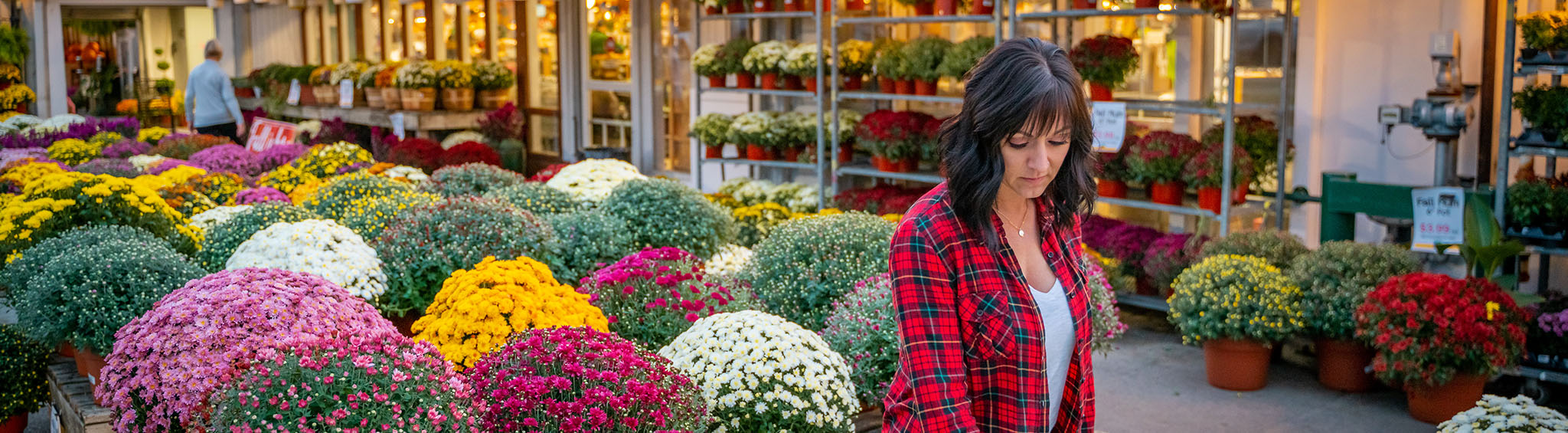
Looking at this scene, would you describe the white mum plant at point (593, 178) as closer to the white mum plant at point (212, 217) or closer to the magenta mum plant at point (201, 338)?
the white mum plant at point (212, 217)

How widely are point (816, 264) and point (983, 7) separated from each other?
3.12 meters

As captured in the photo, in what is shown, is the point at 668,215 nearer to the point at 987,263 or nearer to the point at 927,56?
the point at 927,56

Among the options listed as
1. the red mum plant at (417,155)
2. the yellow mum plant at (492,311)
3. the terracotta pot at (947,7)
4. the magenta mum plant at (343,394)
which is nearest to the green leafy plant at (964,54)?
the terracotta pot at (947,7)

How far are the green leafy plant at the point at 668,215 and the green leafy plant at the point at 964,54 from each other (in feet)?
7.16

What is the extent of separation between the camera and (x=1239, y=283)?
5621 millimetres

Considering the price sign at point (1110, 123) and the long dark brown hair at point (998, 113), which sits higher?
the long dark brown hair at point (998, 113)

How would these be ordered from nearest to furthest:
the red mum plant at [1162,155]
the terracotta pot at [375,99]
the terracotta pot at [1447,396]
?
the terracotta pot at [1447,396], the red mum plant at [1162,155], the terracotta pot at [375,99]

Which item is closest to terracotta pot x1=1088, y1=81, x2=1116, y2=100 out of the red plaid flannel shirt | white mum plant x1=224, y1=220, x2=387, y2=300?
white mum plant x1=224, y1=220, x2=387, y2=300

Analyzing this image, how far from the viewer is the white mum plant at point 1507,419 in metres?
3.68

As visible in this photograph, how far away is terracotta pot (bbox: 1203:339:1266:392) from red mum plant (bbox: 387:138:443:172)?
526 cm

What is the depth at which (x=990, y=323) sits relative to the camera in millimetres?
1985

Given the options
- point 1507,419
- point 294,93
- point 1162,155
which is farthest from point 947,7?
point 294,93

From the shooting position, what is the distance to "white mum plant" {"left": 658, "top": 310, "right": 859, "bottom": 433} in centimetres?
339

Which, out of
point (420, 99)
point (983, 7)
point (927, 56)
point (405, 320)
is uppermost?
point (983, 7)
